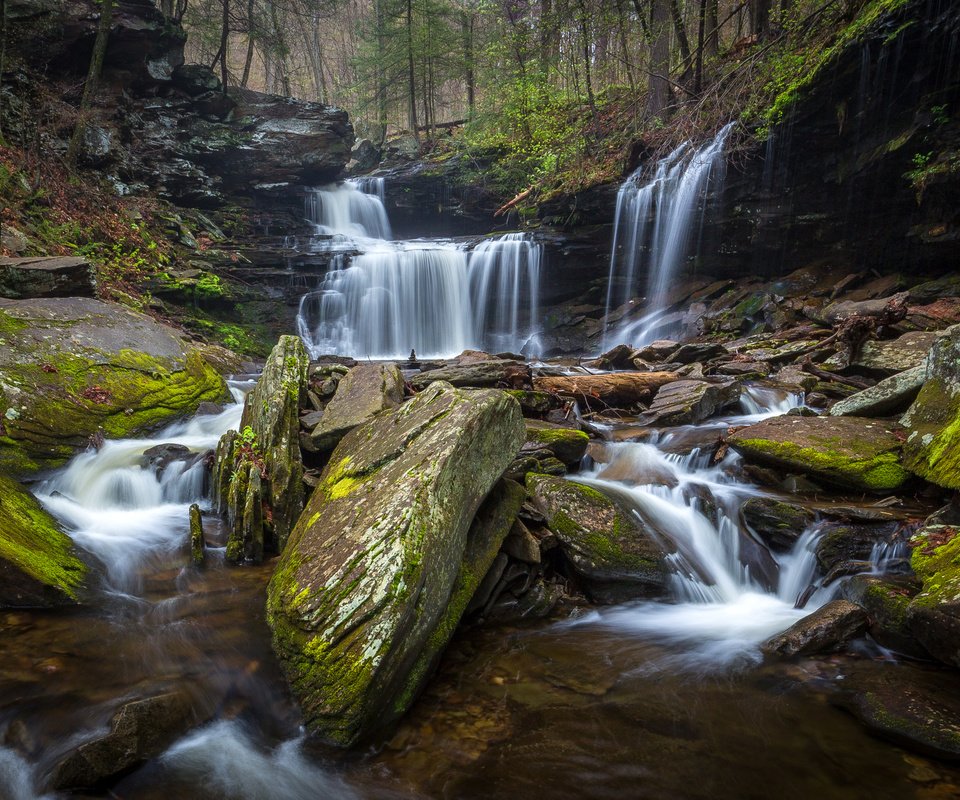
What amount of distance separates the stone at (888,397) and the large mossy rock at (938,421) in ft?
1.48

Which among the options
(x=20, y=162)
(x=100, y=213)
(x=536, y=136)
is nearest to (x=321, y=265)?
(x=100, y=213)

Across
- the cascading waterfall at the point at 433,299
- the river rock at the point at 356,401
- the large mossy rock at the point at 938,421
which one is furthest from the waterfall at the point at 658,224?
the river rock at the point at 356,401

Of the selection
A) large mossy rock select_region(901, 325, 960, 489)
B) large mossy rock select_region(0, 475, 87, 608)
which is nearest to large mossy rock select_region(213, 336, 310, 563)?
large mossy rock select_region(0, 475, 87, 608)

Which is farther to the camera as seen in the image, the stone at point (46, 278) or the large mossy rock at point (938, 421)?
the stone at point (46, 278)

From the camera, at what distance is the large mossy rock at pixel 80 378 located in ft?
18.0

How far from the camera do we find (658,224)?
1445cm

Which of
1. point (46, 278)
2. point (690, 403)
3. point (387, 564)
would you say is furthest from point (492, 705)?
point (46, 278)

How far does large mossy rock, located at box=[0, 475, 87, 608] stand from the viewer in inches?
140

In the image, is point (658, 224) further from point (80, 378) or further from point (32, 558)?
point (32, 558)

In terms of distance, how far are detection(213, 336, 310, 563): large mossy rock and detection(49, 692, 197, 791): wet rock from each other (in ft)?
5.79

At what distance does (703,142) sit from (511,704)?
14634mm

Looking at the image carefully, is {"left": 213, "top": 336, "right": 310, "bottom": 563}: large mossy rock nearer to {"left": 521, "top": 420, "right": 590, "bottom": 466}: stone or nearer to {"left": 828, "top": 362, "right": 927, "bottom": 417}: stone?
{"left": 521, "top": 420, "right": 590, "bottom": 466}: stone

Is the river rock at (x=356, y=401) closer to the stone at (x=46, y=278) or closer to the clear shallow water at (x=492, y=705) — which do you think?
the clear shallow water at (x=492, y=705)

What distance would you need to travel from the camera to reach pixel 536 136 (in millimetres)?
18844
